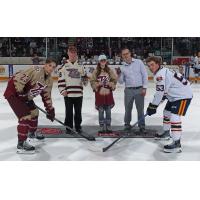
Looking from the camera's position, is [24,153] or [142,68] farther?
[142,68]

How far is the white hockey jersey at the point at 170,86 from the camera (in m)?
3.48

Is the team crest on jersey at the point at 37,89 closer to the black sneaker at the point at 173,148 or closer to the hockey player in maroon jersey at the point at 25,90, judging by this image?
the hockey player in maroon jersey at the point at 25,90

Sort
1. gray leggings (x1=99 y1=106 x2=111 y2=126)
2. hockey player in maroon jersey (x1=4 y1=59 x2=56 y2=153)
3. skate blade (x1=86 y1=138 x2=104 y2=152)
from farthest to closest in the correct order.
Answer: gray leggings (x1=99 y1=106 x2=111 y2=126) < skate blade (x1=86 y1=138 x2=104 y2=152) < hockey player in maroon jersey (x1=4 y1=59 x2=56 y2=153)

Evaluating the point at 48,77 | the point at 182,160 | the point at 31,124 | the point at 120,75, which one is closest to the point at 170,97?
the point at 182,160

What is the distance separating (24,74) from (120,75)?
126cm

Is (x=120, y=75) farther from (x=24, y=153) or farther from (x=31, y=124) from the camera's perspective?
(x=24, y=153)

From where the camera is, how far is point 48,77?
3734 millimetres

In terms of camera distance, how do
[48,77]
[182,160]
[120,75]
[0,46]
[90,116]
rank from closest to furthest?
[182,160] → [48,77] → [120,75] → [90,116] → [0,46]

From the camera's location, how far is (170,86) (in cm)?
354

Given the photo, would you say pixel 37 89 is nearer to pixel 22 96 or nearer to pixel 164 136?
pixel 22 96

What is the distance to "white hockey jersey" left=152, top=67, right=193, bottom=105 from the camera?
137 inches

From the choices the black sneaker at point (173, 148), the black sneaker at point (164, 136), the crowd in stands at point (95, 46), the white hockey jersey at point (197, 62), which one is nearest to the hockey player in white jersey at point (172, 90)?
the black sneaker at point (173, 148)

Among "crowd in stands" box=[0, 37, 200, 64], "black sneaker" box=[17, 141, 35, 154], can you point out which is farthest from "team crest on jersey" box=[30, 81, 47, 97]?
"crowd in stands" box=[0, 37, 200, 64]

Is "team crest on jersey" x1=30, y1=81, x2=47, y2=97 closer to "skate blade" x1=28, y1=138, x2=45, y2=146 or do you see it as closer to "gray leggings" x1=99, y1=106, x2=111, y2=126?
"skate blade" x1=28, y1=138, x2=45, y2=146
